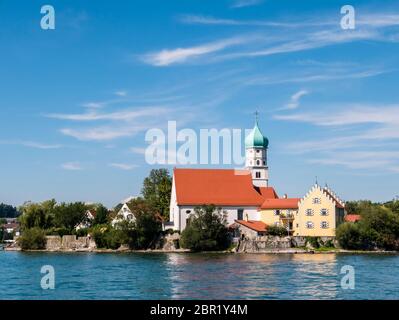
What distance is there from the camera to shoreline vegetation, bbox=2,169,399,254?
6581 centimetres

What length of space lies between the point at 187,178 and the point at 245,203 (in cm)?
736

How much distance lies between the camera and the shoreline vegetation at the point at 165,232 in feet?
216

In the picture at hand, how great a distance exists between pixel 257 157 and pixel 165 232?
19.8 m

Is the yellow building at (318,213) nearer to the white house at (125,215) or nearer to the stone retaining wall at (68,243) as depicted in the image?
the white house at (125,215)

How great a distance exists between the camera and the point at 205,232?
6750cm

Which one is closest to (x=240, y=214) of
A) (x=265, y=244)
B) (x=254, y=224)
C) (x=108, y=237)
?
(x=254, y=224)

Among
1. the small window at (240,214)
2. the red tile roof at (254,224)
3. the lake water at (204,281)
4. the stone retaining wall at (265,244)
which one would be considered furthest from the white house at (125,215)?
the lake water at (204,281)

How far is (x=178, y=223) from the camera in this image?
245ft

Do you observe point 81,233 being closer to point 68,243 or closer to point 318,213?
point 68,243

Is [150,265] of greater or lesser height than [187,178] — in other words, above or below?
below

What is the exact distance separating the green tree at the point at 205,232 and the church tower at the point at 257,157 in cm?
1734
